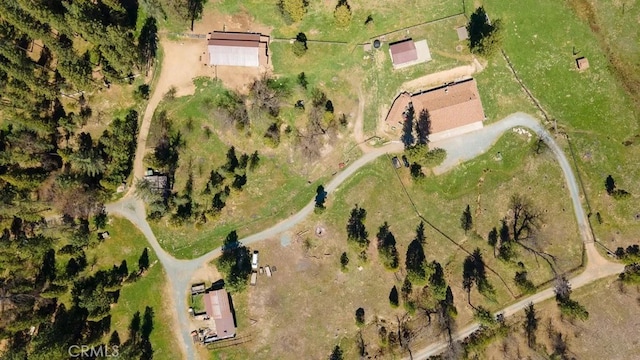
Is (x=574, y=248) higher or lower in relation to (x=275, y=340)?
higher

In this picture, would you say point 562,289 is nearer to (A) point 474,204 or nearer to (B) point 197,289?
(A) point 474,204

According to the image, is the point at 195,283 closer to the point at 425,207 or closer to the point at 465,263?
the point at 425,207

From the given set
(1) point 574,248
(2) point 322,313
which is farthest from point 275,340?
(1) point 574,248

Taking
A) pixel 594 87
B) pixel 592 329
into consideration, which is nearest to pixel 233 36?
pixel 594 87

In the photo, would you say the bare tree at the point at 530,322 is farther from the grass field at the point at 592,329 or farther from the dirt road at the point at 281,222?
the dirt road at the point at 281,222

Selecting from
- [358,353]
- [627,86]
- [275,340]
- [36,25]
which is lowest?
[358,353]

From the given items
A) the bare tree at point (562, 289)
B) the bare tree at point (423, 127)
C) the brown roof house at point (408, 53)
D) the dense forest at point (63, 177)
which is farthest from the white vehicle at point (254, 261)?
the bare tree at point (562, 289)
